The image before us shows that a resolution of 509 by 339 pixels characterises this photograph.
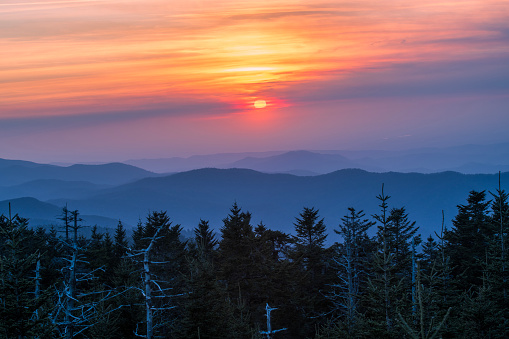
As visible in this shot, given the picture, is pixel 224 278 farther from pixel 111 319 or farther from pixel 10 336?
pixel 10 336

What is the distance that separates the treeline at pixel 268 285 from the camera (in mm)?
15312

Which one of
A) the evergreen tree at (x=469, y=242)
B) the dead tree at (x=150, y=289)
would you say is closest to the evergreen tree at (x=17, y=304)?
the dead tree at (x=150, y=289)

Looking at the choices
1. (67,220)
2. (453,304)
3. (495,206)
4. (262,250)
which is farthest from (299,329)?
(67,220)

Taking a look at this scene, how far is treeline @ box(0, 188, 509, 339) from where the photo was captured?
1531 cm

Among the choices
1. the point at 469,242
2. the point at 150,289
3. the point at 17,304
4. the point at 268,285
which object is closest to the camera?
the point at 17,304

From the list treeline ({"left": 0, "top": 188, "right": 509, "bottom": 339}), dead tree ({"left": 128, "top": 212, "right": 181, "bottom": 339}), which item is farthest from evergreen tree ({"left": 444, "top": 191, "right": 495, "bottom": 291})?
dead tree ({"left": 128, "top": 212, "right": 181, "bottom": 339})

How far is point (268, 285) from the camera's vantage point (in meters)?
34.2

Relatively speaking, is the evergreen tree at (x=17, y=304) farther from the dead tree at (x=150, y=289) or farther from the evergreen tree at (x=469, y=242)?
the evergreen tree at (x=469, y=242)

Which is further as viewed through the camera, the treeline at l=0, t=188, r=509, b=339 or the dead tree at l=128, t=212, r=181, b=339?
the dead tree at l=128, t=212, r=181, b=339

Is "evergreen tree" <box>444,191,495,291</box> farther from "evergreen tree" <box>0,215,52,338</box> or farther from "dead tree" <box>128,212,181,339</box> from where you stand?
"evergreen tree" <box>0,215,52,338</box>

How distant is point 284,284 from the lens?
3412 cm

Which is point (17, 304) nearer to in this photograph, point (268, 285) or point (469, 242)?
point (268, 285)

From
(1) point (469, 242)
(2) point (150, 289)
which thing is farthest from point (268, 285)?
(1) point (469, 242)

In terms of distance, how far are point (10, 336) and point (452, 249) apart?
3442 centimetres
